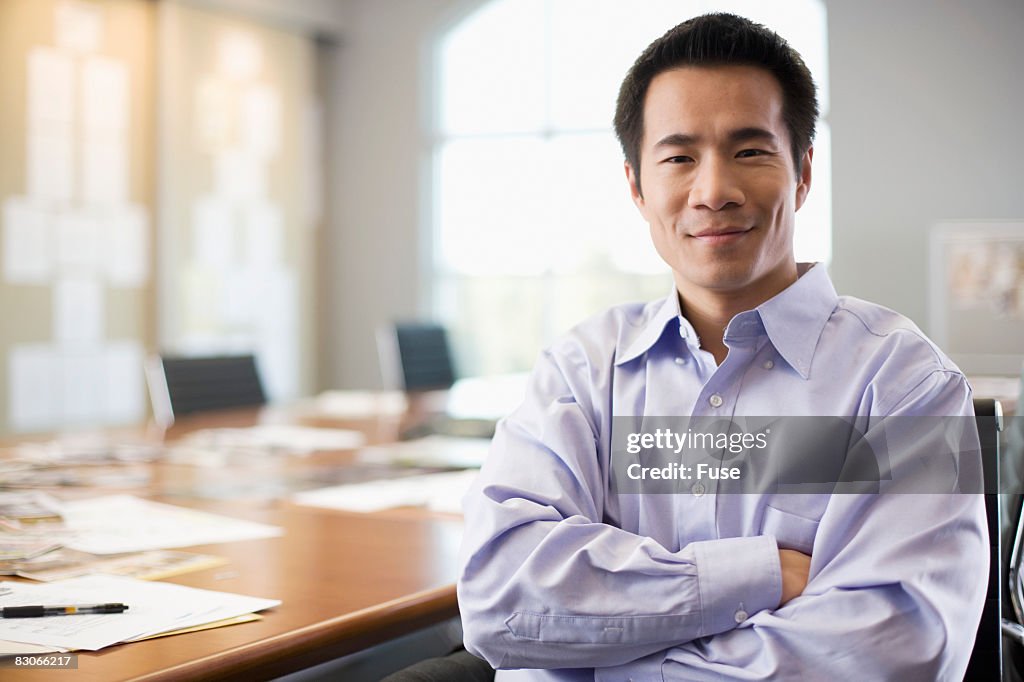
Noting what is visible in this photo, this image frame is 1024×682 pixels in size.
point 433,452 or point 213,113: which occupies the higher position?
point 213,113

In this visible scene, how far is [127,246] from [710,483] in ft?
16.2

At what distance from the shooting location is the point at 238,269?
6.14 metres

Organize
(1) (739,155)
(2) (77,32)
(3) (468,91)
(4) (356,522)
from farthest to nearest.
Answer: (3) (468,91) → (2) (77,32) → (4) (356,522) → (1) (739,155)

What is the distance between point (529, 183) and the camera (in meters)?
6.52

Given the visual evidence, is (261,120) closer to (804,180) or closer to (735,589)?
(804,180)

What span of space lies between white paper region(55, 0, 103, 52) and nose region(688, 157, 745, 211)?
4.83 meters

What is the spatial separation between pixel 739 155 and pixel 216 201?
5.17 meters

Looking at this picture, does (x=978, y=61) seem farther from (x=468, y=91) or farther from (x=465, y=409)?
(x=465, y=409)

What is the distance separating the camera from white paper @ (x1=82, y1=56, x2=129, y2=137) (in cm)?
529

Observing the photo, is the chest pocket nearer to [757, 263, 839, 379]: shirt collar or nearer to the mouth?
[757, 263, 839, 379]: shirt collar

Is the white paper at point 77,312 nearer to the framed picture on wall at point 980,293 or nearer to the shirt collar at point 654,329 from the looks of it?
the framed picture on wall at point 980,293

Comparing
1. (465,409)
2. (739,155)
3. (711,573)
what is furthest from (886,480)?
(465,409)

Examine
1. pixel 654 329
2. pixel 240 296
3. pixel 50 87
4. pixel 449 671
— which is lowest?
pixel 449 671

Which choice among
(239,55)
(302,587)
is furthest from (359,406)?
(239,55)
